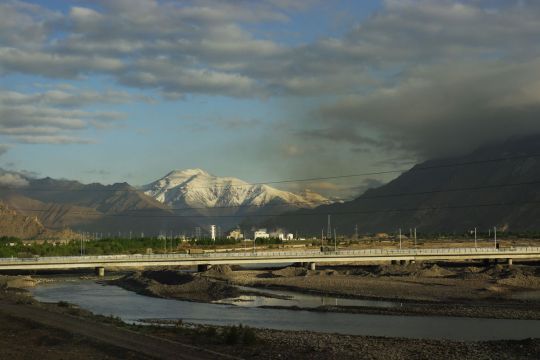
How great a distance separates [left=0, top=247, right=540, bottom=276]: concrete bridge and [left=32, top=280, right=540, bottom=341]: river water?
38.2 metres

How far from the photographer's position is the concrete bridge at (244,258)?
420 feet

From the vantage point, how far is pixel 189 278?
11212 cm

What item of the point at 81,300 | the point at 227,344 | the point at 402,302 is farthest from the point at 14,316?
the point at 402,302

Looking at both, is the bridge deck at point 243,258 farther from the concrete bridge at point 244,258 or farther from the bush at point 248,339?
the bush at point 248,339

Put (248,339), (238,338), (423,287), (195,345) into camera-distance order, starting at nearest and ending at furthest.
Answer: (195,345) < (248,339) < (238,338) < (423,287)

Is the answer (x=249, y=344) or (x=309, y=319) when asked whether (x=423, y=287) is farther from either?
(x=249, y=344)

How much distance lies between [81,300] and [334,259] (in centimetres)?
6343

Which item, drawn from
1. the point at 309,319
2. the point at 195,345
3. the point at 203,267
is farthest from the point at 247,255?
the point at 195,345

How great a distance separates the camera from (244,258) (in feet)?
446

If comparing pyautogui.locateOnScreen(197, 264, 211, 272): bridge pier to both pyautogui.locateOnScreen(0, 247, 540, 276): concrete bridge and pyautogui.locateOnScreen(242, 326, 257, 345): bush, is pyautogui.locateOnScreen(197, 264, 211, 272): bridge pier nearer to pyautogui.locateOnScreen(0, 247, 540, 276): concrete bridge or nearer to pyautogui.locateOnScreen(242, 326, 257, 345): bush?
pyautogui.locateOnScreen(0, 247, 540, 276): concrete bridge

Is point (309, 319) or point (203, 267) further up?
point (203, 267)

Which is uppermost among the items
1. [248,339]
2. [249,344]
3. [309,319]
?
[248,339]

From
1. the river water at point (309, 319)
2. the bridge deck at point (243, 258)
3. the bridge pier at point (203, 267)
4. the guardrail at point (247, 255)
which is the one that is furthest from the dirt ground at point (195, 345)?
the bridge pier at point (203, 267)

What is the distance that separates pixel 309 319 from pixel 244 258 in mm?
71497
